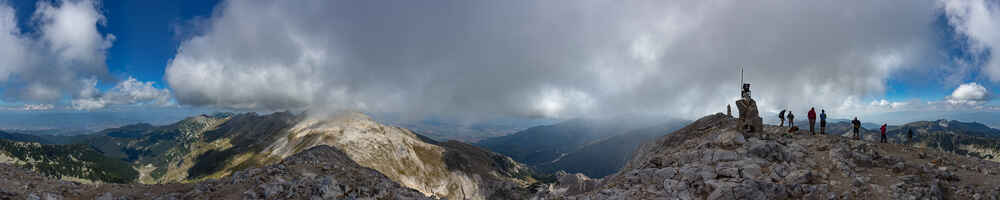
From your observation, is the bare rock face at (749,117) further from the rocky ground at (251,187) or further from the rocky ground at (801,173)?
the rocky ground at (251,187)

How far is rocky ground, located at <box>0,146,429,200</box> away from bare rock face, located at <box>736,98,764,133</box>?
94.2 ft

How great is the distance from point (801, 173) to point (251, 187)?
35.0 metres

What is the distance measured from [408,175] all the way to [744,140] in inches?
7261

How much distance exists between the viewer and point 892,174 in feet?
58.6

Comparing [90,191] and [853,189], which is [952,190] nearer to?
[853,189]

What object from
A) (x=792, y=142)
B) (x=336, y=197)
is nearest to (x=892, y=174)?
(x=792, y=142)

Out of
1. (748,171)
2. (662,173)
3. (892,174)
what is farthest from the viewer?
(662,173)

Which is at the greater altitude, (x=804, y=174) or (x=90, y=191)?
(x=804, y=174)

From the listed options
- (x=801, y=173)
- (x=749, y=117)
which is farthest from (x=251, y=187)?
(x=749, y=117)

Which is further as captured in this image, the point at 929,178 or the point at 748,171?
the point at 748,171

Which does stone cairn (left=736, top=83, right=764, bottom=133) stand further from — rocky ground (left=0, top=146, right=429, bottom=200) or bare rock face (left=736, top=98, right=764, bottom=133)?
rocky ground (left=0, top=146, right=429, bottom=200)

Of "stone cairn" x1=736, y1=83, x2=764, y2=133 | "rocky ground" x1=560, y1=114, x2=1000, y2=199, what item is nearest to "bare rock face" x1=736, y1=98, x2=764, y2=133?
"stone cairn" x1=736, y1=83, x2=764, y2=133

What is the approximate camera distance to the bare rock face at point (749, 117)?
2620 cm

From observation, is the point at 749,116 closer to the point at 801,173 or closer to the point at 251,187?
the point at 801,173
